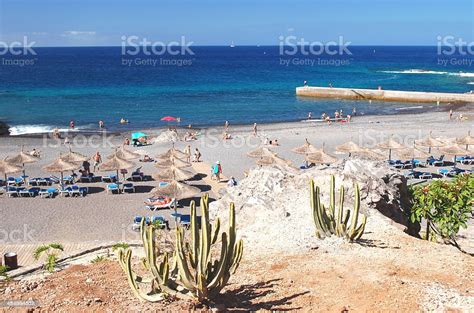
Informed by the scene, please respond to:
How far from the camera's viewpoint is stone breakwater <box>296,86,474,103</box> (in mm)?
59250

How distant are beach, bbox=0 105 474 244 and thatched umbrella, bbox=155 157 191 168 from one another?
0.92 meters

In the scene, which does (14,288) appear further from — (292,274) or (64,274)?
(292,274)

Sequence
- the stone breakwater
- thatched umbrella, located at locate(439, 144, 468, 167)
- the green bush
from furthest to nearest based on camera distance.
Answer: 1. the stone breakwater
2. thatched umbrella, located at locate(439, 144, 468, 167)
3. the green bush

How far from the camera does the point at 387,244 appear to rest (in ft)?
34.6

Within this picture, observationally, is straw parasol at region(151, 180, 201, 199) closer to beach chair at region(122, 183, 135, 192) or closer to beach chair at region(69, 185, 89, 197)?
beach chair at region(122, 183, 135, 192)

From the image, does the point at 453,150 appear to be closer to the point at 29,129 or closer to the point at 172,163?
the point at 172,163

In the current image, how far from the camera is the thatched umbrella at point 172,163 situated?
74.8 ft

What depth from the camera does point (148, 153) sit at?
Answer: 30547mm

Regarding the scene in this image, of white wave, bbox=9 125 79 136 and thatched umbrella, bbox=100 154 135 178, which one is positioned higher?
thatched umbrella, bbox=100 154 135 178

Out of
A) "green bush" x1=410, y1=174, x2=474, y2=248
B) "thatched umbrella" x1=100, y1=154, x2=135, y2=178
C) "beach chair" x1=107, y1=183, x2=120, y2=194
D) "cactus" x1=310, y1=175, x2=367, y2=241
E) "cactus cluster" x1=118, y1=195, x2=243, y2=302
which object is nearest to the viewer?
"cactus cluster" x1=118, y1=195, x2=243, y2=302

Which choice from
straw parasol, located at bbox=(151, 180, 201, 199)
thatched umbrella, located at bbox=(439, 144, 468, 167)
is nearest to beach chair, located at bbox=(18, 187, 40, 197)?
straw parasol, located at bbox=(151, 180, 201, 199)

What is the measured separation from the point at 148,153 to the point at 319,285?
23077 millimetres

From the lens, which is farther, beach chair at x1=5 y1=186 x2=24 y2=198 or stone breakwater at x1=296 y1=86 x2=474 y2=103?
stone breakwater at x1=296 y1=86 x2=474 y2=103

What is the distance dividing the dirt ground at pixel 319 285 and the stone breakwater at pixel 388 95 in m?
53.1
